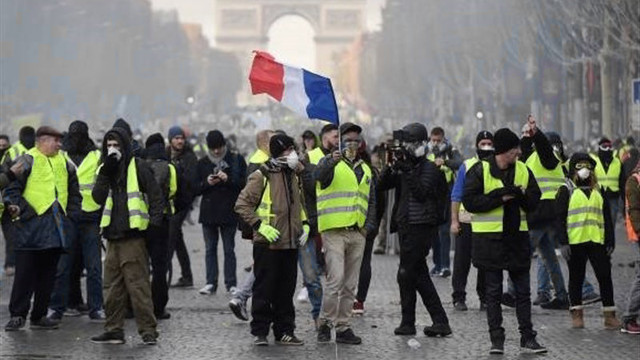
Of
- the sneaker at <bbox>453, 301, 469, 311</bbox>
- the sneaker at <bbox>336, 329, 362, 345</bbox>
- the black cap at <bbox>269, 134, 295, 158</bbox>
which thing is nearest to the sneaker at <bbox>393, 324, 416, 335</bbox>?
the sneaker at <bbox>336, 329, 362, 345</bbox>

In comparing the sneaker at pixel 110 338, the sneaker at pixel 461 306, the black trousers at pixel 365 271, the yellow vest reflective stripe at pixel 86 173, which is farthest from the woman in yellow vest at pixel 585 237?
the yellow vest reflective stripe at pixel 86 173

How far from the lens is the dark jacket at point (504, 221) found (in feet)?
46.3

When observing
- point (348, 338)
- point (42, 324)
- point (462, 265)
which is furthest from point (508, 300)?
point (42, 324)

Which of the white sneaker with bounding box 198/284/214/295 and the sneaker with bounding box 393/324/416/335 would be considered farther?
the white sneaker with bounding box 198/284/214/295

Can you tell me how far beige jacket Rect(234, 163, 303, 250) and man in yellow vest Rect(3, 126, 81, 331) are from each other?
199cm

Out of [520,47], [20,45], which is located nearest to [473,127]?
[520,47]

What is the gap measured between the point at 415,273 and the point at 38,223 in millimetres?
3260

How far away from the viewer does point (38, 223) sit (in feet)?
51.4

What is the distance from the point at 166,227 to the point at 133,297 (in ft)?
5.57

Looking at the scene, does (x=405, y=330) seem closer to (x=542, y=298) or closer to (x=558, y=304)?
(x=558, y=304)

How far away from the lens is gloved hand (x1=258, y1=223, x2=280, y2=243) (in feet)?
47.6

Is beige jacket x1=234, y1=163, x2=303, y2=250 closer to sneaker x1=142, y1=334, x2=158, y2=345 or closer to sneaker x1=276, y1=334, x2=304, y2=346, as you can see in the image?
sneaker x1=276, y1=334, x2=304, y2=346

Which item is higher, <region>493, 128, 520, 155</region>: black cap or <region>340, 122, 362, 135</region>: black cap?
<region>340, 122, 362, 135</region>: black cap

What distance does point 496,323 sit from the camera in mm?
14094
